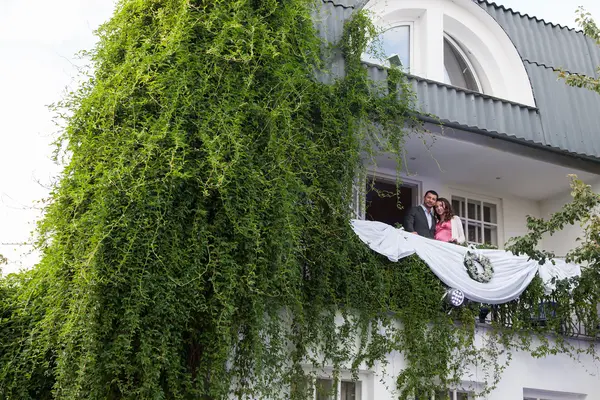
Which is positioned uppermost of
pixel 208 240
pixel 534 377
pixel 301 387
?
pixel 208 240

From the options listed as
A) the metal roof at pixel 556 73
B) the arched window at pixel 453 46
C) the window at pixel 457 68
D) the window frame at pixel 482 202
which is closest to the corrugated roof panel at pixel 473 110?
the metal roof at pixel 556 73

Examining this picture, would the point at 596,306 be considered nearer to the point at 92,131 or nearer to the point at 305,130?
the point at 305,130

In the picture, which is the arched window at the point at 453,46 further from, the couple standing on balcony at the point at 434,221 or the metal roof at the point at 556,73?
the couple standing on balcony at the point at 434,221

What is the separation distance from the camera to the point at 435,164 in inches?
515

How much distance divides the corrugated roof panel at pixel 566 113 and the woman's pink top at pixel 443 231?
2225 millimetres

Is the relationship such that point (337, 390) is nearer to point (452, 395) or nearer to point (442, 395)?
point (442, 395)

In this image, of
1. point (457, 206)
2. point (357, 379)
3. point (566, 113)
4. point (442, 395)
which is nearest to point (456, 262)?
point (442, 395)

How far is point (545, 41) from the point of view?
14.4 m

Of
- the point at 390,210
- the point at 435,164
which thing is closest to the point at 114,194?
the point at 435,164

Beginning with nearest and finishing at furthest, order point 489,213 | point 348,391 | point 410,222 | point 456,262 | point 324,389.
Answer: point 324,389 < point 348,391 < point 456,262 < point 410,222 < point 489,213

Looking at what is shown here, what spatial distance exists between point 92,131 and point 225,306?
2570 mm

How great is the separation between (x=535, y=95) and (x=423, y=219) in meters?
3.27

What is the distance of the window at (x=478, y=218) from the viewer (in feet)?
46.0

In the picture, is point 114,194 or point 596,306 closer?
point 114,194
